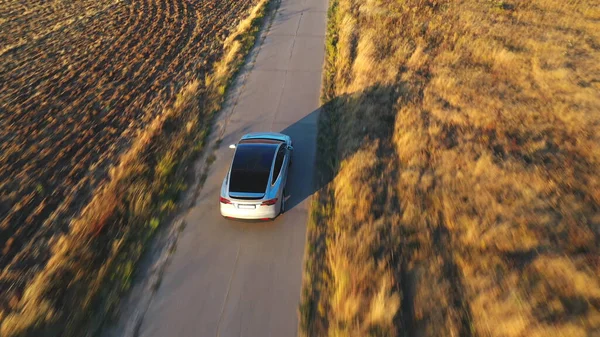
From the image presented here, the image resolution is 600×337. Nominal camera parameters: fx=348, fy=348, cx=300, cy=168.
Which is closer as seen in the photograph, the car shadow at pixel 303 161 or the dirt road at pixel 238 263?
the dirt road at pixel 238 263

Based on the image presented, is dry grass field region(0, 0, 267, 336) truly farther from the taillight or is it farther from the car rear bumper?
the taillight

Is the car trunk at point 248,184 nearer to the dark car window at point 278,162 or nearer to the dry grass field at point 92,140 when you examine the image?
the dark car window at point 278,162

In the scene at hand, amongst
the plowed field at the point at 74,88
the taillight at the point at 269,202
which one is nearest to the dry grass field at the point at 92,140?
the plowed field at the point at 74,88

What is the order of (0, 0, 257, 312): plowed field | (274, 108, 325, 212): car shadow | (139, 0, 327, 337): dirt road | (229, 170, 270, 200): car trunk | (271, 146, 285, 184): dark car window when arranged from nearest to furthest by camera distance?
(139, 0, 327, 337): dirt road, (229, 170, 270, 200): car trunk, (271, 146, 285, 184): dark car window, (0, 0, 257, 312): plowed field, (274, 108, 325, 212): car shadow

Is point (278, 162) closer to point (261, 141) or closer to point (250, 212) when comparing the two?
point (261, 141)

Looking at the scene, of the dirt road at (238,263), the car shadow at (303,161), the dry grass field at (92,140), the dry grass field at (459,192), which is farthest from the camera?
the car shadow at (303,161)

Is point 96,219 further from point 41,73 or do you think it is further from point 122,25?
point 122,25

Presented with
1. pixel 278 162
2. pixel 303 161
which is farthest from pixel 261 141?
pixel 303 161

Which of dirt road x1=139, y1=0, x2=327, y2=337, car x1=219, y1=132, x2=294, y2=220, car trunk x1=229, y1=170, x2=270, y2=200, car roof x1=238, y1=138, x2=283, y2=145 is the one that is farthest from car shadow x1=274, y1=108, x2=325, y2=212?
car trunk x1=229, y1=170, x2=270, y2=200
